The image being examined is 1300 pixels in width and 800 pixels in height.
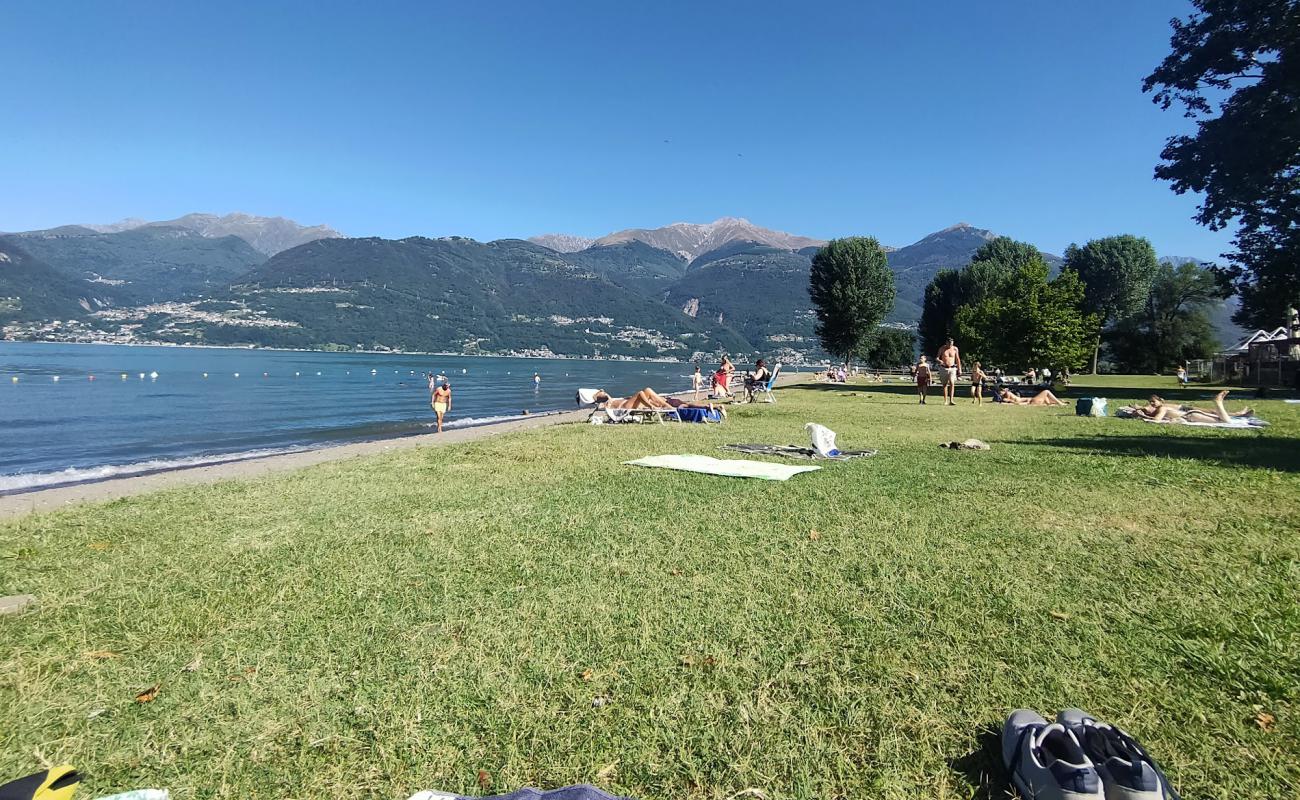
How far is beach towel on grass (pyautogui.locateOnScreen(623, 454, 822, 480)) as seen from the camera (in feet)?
27.7

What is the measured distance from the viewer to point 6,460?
16.1 meters

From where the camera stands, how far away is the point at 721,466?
9.09 meters

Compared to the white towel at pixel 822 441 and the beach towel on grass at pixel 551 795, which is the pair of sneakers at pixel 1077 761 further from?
the white towel at pixel 822 441

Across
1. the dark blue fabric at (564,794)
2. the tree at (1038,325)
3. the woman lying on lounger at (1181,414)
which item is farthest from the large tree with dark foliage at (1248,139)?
the dark blue fabric at (564,794)

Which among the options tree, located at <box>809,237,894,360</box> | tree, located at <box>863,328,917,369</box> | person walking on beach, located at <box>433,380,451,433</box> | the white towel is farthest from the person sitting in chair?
tree, located at <box>863,328,917,369</box>

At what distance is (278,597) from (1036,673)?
4.45 metres

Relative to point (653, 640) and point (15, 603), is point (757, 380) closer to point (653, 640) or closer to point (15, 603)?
point (653, 640)

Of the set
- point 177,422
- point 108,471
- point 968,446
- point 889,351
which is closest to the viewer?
point 968,446

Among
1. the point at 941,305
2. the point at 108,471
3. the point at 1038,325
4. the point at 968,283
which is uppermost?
the point at 968,283

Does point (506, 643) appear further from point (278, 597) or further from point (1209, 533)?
point (1209, 533)

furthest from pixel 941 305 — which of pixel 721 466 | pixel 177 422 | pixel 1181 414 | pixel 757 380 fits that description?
pixel 721 466

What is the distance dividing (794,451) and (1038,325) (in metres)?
27.1

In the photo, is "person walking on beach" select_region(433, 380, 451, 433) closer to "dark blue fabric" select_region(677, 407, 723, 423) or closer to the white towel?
"dark blue fabric" select_region(677, 407, 723, 423)

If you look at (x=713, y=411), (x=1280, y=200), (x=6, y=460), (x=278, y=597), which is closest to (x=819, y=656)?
(x=278, y=597)
